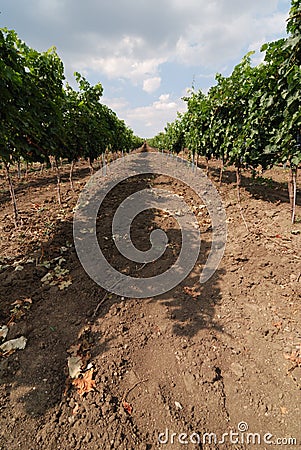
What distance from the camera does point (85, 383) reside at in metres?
2.65

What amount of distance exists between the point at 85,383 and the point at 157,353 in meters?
0.91

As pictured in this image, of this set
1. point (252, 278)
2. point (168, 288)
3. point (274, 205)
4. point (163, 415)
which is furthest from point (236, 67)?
point (163, 415)

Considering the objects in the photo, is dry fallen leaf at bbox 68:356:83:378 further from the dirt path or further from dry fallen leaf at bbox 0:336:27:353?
dry fallen leaf at bbox 0:336:27:353

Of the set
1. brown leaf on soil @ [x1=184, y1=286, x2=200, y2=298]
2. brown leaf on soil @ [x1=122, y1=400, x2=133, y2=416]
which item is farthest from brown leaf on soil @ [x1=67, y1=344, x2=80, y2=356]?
brown leaf on soil @ [x1=184, y1=286, x2=200, y2=298]

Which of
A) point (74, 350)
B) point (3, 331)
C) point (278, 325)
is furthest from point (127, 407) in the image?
point (278, 325)

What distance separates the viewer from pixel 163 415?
2.38 m

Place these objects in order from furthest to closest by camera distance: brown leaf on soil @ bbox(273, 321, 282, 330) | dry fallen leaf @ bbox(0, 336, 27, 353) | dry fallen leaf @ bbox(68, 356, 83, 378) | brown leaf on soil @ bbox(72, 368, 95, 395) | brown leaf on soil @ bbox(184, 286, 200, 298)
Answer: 1. brown leaf on soil @ bbox(184, 286, 200, 298)
2. brown leaf on soil @ bbox(273, 321, 282, 330)
3. dry fallen leaf @ bbox(0, 336, 27, 353)
4. dry fallen leaf @ bbox(68, 356, 83, 378)
5. brown leaf on soil @ bbox(72, 368, 95, 395)

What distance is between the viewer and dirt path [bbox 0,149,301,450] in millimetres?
2279

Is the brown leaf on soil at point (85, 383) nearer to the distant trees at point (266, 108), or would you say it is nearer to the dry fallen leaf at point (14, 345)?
the dry fallen leaf at point (14, 345)

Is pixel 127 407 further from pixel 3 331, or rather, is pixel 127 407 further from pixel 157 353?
pixel 3 331

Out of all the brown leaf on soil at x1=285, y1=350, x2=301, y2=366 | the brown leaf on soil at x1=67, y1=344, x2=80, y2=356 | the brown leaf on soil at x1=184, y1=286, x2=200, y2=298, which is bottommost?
the brown leaf on soil at x1=67, y1=344, x2=80, y2=356

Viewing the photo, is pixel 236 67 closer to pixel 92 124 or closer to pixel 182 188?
pixel 182 188

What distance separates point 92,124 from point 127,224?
5.19 m

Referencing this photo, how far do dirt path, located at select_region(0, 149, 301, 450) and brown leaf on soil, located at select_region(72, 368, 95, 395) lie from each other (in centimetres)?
4
